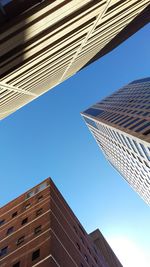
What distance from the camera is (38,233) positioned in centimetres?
2917

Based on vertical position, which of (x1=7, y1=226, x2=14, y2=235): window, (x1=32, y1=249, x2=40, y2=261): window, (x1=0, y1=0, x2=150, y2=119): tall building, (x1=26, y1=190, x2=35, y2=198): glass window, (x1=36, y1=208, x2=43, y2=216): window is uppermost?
(x1=0, y1=0, x2=150, y2=119): tall building

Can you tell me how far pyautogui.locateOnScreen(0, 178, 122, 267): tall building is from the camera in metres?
25.8

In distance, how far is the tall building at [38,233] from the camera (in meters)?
25.8

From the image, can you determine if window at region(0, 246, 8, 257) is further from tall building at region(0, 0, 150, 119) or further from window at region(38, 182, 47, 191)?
tall building at region(0, 0, 150, 119)

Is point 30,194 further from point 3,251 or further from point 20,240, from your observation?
point 3,251

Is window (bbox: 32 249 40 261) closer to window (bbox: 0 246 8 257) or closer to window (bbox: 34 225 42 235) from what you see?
window (bbox: 34 225 42 235)

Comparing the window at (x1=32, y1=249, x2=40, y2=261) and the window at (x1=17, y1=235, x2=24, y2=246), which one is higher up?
the window at (x1=17, y1=235, x2=24, y2=246)

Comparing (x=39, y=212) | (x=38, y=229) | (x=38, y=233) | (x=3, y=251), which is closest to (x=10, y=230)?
(x=3, y=251)

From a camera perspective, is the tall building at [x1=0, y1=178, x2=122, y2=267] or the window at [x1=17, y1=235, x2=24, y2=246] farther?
the window at [x1=17, y1=235, x2=24, y2=246]

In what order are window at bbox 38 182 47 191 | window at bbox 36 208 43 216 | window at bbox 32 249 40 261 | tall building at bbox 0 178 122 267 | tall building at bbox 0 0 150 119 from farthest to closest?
window at bbox 38 182 47 191
window at bbox 36 208 43 216
tall building at bbox 0 178 122 267
window at bbox 32 249 40 261
tall building at bbox 0 0 150 119

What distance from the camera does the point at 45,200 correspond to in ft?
118

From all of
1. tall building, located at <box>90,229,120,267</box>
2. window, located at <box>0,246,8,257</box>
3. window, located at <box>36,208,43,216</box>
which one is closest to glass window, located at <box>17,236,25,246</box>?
window, located at <box>0,246,8,257</box>

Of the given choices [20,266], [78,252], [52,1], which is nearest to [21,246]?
[20,266]

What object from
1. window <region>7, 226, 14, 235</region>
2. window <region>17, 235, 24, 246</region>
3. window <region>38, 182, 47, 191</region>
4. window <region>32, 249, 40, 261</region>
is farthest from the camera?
window <region>38, 182, 47, 191</region>
